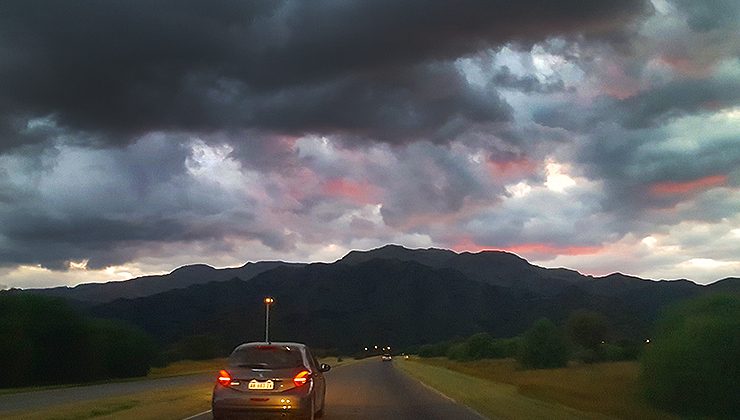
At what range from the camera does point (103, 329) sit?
76.6m

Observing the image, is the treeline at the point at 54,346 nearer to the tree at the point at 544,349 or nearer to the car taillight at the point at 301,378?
the tree at the point at 544,349

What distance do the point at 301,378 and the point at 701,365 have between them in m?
11.6

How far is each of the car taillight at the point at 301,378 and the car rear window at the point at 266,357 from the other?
0.83 feet

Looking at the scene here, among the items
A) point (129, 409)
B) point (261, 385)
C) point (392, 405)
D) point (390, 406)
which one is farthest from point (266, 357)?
point (392, 405)

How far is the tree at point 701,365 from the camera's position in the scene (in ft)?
77.1

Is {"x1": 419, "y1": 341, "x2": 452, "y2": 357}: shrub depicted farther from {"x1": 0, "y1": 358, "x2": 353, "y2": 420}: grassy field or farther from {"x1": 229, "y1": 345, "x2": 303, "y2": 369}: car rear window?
{"x1": 229, "y1": 345, "x2": 303, "y2": 369}: car rear window

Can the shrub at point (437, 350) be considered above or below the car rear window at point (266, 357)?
above

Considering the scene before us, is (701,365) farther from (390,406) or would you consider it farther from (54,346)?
(54,346)

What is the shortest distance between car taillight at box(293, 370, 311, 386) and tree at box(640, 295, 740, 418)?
11349 millimetres

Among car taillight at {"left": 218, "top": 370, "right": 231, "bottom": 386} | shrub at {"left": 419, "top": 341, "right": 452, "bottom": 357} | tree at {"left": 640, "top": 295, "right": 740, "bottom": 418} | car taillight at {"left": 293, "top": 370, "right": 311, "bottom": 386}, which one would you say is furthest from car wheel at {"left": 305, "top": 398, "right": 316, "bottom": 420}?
shrub at {"left": 419, "top": 341, "right": 452, "bottom": 357}

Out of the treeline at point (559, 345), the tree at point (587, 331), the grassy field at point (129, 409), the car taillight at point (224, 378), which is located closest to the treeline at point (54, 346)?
the grassy field at point (129, 409)

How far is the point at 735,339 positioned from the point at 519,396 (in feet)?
34.4

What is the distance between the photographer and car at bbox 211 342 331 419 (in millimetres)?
18266

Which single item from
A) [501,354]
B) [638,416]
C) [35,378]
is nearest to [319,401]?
[638,416]
